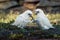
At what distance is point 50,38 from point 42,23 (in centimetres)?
82

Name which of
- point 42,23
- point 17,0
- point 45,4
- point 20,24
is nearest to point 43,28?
point 42,23

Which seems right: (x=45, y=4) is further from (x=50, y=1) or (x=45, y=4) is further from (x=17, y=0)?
(x=17, y=0)

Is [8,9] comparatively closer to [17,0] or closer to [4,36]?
[17,0]

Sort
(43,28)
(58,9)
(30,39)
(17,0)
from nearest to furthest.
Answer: (30,39), (43,28), (58,9), (17,0)

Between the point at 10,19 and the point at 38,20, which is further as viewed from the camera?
the point at 10,19

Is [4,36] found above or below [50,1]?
below

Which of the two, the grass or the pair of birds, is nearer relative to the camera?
the grass

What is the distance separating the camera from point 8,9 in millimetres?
12445

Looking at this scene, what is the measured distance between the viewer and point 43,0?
12.2m

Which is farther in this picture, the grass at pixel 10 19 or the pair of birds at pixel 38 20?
the pair of birds at pixel 38 20

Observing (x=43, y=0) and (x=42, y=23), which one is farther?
(x=43, y=0)

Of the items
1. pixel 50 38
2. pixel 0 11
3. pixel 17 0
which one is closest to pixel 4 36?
pixel 50 38

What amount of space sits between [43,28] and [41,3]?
455cm

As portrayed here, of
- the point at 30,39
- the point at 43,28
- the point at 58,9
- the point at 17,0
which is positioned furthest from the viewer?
the point at 17,0
